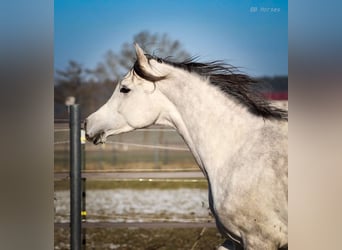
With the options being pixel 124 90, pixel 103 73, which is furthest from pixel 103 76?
pixel 124 90

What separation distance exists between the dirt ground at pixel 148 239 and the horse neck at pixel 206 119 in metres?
0.51

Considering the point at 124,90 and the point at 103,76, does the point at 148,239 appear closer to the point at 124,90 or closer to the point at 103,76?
the point at 124,90

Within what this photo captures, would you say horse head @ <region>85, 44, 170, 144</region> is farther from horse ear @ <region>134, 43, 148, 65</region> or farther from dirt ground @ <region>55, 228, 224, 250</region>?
dirt ground @ <region>55, 228, 224, 250</region>

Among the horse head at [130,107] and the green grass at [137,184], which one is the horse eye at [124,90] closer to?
the horse head at [130,107]

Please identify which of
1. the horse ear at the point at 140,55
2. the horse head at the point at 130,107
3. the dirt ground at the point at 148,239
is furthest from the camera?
the dirt ground at the point at 148,239

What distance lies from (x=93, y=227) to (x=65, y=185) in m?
0.32

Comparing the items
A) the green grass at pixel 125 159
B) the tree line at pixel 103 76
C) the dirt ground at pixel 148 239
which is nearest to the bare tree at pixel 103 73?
the tree line at pixel 103 76

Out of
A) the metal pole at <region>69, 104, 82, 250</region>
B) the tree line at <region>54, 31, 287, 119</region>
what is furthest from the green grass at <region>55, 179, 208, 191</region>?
the tree line at <region>54, 31, 287, 119</region>

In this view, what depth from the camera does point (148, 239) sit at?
2.78 m

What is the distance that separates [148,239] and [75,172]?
0.63m

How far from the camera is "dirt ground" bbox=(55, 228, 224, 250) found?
2771 mm

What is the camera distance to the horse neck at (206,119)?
2539mm

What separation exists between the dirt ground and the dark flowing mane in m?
0.84

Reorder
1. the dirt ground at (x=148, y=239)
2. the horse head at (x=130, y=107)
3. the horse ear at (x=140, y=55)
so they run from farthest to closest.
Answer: the dirt ground at (x=148, y=239) < the horse head at (x=130, y=107) < the horse ear at (x=140, y=55)
